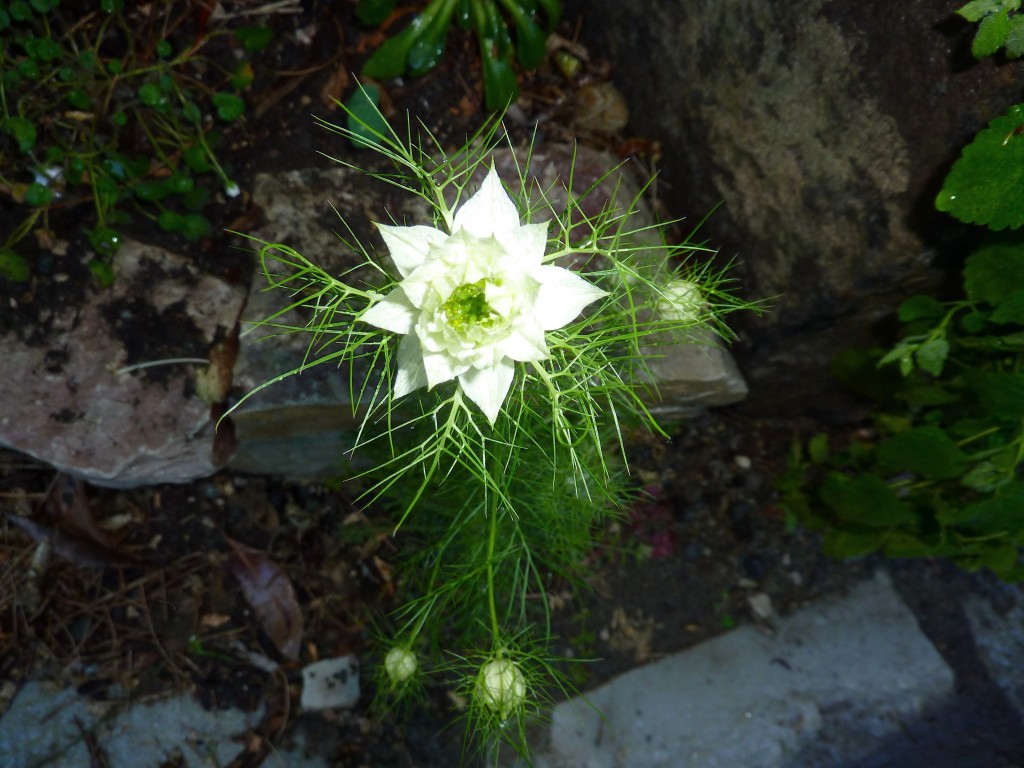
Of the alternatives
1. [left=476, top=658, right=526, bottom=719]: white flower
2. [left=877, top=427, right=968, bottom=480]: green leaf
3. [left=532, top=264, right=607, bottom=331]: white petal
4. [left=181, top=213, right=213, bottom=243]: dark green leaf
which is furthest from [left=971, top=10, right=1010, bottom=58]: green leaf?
[left=181, top=213, right=213, bottom=243]: dark green leaf

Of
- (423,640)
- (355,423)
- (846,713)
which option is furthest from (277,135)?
(846,713)

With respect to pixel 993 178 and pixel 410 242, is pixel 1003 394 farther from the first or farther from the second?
pixel 410 242

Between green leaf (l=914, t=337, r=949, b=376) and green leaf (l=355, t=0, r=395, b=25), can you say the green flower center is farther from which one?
green leaf (l=355, t=0, r=395, b=25)

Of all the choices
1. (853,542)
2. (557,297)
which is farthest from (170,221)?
(853,542)

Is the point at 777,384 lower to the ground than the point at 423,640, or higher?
higher

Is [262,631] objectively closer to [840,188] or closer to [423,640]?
[423,640]

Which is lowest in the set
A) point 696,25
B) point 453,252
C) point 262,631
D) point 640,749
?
point 262,631

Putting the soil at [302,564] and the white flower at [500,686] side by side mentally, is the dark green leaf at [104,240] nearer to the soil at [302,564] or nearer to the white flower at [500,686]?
the soil at [302,564]
